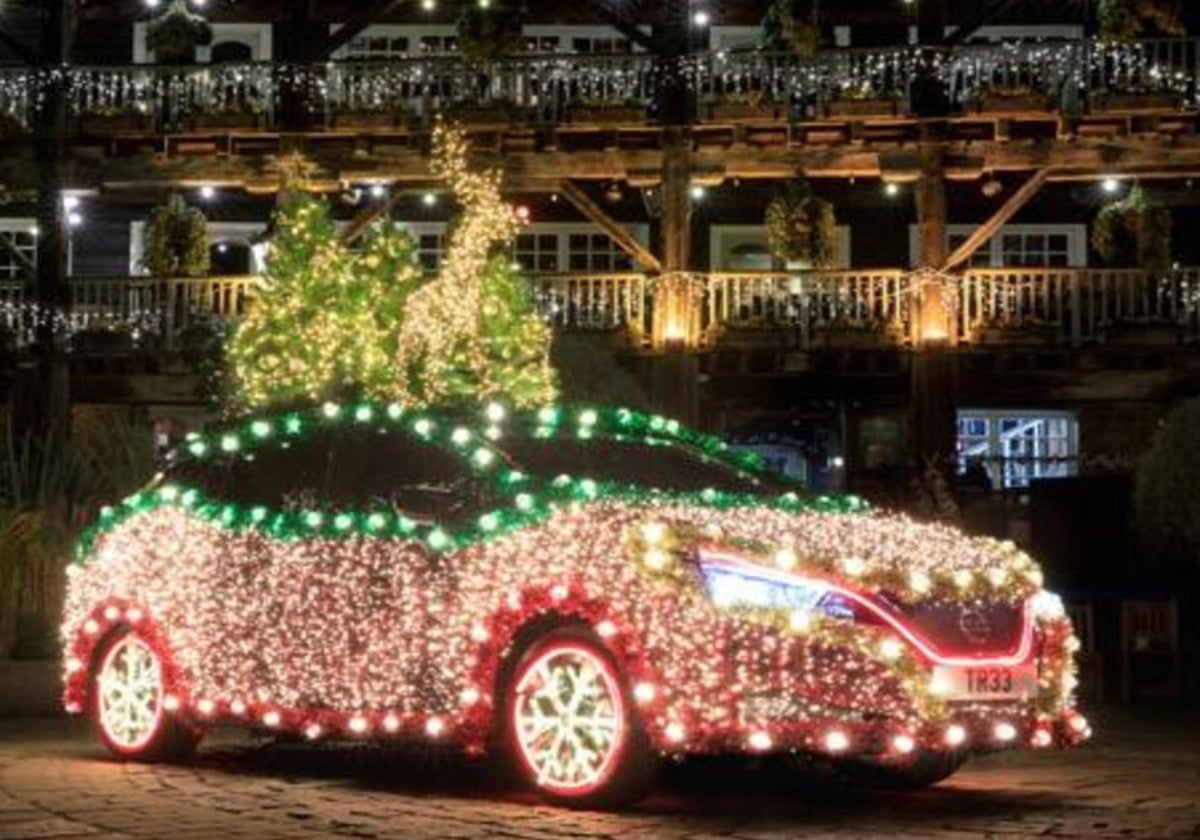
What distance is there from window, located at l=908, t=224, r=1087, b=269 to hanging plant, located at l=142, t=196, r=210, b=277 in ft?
34.7

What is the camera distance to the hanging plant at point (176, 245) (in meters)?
27.8

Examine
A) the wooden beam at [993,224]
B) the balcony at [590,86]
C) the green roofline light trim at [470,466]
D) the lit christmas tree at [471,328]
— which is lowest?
the green roofline light trim at [470,466]

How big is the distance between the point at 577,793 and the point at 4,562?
810 cm

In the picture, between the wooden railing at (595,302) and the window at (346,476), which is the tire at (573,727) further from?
the wooden railing at (595,302)

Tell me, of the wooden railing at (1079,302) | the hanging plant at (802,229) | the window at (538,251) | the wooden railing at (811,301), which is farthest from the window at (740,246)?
the wooden railing at (1079,302)

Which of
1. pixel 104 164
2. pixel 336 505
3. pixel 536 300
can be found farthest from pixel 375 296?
pixel 104 164

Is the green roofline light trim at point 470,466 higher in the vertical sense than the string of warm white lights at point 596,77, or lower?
lower

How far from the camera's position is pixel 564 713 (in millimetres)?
8797

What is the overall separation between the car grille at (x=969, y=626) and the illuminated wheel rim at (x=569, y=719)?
1.29m

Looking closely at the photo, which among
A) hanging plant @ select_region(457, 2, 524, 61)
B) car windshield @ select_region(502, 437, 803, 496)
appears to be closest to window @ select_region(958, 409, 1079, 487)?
hanging plant @ select_region(457, 2, 524, 61)

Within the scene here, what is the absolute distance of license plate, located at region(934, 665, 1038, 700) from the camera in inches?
333

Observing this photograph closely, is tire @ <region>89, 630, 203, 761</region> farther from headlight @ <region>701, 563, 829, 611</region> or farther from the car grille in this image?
the car grille

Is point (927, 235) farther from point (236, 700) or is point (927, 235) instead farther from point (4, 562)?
point (236, 700)

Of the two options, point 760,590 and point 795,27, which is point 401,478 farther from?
point 795,27
